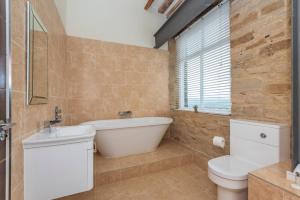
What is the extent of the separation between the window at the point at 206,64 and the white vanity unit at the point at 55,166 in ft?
6.40

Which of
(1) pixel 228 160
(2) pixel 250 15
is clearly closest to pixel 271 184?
(1) pixel 228 160

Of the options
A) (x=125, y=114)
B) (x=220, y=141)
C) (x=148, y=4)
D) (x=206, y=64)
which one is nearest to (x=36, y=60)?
(x=125, y=114)

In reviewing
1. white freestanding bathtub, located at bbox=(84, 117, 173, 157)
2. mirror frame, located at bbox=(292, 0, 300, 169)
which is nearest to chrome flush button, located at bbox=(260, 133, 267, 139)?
mirror frame, located at bbox=(292, 0, 300, 169)

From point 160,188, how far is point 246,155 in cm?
110

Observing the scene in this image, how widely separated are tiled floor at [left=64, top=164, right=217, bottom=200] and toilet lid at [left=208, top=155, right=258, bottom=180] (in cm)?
47

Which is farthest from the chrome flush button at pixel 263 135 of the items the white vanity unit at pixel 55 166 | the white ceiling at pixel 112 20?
the white ceiling at pixel 112 20

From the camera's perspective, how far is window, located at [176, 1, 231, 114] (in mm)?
2234

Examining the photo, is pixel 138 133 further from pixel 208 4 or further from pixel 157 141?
pixel 208 4

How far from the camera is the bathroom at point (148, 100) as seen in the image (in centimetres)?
108

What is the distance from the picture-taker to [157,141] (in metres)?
2.75

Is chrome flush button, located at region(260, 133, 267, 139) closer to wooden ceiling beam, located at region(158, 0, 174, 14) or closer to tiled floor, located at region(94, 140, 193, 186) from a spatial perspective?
tiled floor, located at region(94, 140, 193, 186)

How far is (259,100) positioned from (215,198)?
1224 mm

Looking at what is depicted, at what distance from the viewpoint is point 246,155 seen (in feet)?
5.38

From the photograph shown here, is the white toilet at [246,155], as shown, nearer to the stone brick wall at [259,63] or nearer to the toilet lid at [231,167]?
the toilet lid at [231,167]
